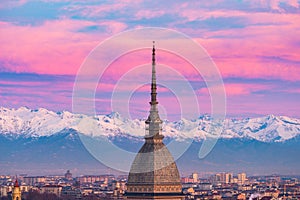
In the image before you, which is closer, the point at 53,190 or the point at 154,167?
the point at 154,167

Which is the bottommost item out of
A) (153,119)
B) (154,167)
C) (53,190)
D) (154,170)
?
(154,170)

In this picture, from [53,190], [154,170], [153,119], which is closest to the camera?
[153,119]

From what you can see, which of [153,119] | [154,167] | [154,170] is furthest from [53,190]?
[153,119]

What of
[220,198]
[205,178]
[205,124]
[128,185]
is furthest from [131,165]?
[205,178]

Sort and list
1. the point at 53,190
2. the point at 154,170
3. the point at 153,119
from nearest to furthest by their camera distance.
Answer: the point at 153,119 < the point at 154,170 < the point at 53,190

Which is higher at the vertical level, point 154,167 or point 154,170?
point 154,167

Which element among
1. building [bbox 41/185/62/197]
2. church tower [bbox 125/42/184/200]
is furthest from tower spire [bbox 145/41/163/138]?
building [bbox 41/185/62/197]

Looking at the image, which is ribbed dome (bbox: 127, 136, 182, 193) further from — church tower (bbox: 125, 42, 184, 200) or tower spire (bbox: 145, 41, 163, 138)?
tower spire (bbox: 145, 41, 163, 138)

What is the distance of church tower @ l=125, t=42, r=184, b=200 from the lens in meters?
61.3

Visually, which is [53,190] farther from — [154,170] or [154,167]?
[154,167]

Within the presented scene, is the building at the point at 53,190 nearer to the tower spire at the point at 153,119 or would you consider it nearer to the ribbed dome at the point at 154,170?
the ribbed dome at the point at 154,170

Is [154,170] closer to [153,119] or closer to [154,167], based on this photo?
[154,167]

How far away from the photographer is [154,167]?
61.3 m

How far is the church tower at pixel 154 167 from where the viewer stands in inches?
2413
